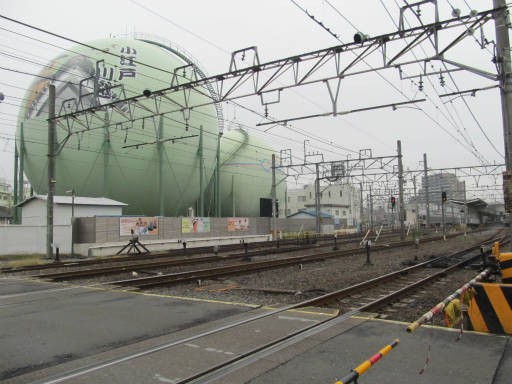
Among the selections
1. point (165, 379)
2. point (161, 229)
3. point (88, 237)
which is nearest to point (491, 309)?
point (165, 379)

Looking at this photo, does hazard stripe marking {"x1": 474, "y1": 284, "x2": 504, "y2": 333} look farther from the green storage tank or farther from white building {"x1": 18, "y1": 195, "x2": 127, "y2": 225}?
the green storage tank

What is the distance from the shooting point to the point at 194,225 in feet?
116

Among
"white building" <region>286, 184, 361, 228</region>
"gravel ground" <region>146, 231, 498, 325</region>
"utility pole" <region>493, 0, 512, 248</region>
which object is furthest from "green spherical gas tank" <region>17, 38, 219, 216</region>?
"white building" <region>286, 184, 361, 228</region>

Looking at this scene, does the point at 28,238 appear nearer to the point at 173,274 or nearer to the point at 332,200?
the point at 173,274

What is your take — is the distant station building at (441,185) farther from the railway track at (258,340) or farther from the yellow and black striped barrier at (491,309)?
the yellow and black striped barrier at (491,309)

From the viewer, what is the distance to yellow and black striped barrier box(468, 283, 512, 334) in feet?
20.7

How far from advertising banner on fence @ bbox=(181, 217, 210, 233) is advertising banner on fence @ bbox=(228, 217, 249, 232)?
350cm

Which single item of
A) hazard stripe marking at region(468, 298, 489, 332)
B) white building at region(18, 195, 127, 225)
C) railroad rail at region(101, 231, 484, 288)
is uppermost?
white building at region(18, 195, 127, 225)

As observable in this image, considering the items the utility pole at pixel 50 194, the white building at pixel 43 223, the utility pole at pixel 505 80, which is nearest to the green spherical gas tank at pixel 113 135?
the white building at pixel 43 223

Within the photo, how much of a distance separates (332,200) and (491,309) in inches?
3718

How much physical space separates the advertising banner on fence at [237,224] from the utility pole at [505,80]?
1214 inches

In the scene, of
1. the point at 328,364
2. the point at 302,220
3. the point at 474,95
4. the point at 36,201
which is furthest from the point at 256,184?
the point at 328,364

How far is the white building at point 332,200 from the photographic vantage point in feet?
297

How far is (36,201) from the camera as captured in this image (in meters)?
27.8
